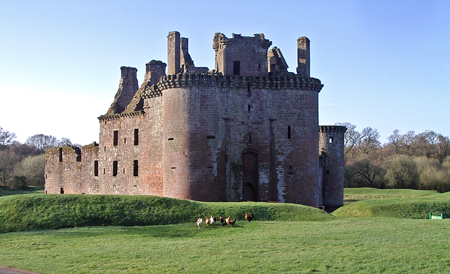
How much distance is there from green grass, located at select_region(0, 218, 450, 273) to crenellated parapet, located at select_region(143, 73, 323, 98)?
1259 centimetres

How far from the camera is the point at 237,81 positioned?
33500mm

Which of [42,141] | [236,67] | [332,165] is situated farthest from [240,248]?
[42,141]

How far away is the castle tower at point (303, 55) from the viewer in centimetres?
3584

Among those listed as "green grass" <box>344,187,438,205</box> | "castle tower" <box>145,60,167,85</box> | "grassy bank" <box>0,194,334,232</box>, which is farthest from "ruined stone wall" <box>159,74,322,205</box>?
"green grass" <box>344,187,438,205</box>

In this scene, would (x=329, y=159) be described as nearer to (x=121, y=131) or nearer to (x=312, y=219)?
(x=121, y=131)

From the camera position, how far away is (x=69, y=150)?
1948 inches

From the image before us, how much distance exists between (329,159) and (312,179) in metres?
14.5

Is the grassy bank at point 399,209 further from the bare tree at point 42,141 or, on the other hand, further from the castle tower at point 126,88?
the bare tree at point 42,141

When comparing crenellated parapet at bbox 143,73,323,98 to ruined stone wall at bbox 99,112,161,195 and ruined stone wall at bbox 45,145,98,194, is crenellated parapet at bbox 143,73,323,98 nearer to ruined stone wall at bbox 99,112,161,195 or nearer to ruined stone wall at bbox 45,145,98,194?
ruined stone wall at bbox 99,112,161,195

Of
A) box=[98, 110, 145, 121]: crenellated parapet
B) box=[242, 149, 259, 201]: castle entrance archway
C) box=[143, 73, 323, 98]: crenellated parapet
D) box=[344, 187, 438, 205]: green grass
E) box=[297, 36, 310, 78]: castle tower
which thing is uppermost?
box=[297, 36, 310, 78]: castle tower

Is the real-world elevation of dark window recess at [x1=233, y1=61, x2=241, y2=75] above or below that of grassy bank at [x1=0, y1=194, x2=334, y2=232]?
above

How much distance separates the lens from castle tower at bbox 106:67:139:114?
47.0m

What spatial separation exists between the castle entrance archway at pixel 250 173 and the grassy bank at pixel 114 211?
6.32 meters

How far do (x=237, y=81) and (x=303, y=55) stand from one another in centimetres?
563
